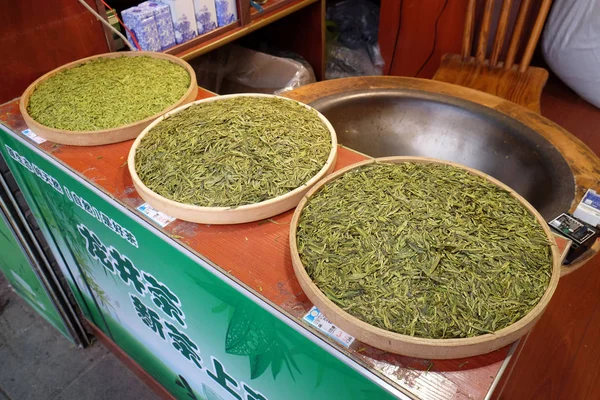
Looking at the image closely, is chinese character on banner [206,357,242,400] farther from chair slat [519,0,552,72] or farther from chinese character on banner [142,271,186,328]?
chair slat [519,0,552,72]

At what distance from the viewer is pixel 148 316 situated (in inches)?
53.0

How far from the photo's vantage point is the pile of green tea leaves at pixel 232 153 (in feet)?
3.05

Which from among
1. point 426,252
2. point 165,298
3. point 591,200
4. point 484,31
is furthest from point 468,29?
point 165,298

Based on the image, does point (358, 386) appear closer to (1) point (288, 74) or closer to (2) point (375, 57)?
(1) point (288, 74)

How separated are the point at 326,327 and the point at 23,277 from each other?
171 centimetres

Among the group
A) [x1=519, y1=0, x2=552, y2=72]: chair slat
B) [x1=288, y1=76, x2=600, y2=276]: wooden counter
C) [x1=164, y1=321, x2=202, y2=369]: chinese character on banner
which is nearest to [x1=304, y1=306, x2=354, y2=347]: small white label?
[x1=164, y1=321, x2=202, y2=369]: chinese character on banner

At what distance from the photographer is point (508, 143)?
4.93 ft

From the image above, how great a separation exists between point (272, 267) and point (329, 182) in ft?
0.71

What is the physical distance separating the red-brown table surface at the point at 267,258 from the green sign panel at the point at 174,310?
0.02 metres

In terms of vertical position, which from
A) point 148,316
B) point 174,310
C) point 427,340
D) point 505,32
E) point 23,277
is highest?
point 427,340

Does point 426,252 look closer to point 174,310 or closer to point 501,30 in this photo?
point 174,310

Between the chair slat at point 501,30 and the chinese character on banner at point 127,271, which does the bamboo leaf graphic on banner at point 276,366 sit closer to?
the chinese character on banner at point 127,271

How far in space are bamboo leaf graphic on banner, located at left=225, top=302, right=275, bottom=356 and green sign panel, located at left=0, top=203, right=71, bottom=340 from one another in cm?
105

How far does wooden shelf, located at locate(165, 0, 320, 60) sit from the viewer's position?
5.86 feet
